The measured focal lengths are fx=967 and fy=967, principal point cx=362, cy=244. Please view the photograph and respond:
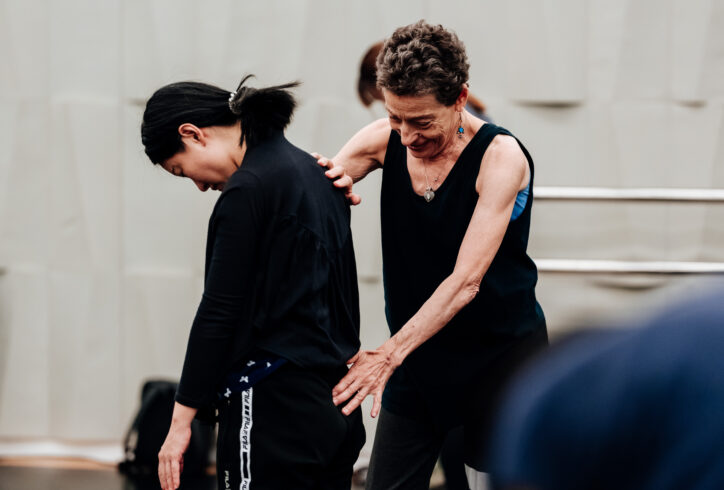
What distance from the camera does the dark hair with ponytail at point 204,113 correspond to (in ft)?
7.18

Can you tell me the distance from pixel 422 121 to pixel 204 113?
1.72 ft

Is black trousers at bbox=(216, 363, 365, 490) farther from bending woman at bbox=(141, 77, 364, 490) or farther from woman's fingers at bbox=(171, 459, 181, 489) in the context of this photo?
woman's fingers at bbox=(171, 459, 181, 489)

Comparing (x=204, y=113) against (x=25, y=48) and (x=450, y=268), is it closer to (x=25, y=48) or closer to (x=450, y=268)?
(x=450, y=268)

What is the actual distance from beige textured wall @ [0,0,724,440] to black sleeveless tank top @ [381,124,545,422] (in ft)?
5.88

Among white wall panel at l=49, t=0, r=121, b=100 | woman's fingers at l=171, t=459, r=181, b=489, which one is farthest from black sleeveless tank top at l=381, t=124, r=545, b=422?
white wall panel at l=49, t=0, r=121, b=100

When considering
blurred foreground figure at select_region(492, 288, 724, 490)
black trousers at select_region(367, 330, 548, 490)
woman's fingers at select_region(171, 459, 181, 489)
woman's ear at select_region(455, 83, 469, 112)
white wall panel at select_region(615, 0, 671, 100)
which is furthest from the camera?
white wall panel at select_region(615, 0, 671, 100)

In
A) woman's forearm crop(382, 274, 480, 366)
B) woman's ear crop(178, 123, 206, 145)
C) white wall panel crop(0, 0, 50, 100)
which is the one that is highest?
white wall panel crop(0, 0, 50, 100)

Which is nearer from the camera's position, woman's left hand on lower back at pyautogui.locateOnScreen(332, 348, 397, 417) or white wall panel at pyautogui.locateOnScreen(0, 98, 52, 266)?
woman's left hand on lower back at pyautogui.locateOnScreen(332, 348, 397, 417)

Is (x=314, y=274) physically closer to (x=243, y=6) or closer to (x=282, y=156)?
(x=282, y=156)

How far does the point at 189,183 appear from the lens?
14.5 feet

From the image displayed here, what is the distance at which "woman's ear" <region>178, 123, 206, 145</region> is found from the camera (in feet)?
7.19

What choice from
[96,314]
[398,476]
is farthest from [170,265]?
[398,476]

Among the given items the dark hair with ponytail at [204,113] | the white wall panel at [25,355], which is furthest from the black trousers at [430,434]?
the white wall panel at [25,355]

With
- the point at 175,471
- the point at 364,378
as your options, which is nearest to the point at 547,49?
the point at 364,378
